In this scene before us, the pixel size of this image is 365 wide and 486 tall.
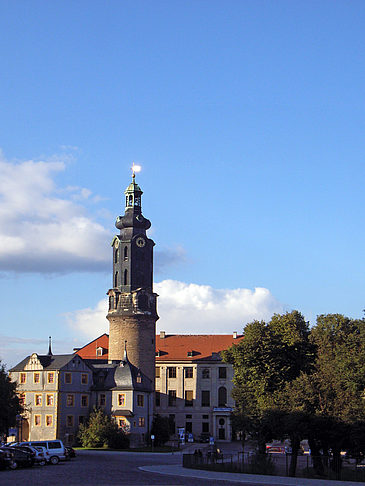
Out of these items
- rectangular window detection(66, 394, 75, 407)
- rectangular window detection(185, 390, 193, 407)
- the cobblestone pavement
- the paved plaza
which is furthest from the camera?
rectangular window detection(185, 390, 193, 407)

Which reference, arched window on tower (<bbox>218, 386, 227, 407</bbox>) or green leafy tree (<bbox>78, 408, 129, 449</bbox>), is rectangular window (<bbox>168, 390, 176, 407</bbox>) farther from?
green leafy tree (<bbox>78, 408, 129, 449</bbox>)

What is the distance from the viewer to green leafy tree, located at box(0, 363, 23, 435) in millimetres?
56812

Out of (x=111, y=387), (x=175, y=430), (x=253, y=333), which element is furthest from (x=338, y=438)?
(x=175, y=430)

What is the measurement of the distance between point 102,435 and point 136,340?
69.9ft

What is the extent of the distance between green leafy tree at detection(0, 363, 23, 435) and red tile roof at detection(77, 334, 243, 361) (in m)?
51.8

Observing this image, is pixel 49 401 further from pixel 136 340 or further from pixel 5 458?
pixel 5 458

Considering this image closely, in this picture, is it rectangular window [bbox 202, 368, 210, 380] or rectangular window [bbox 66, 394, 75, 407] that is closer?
rectangular window [bbox 66, 394, 75, 407]

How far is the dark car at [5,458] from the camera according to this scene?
42403 mm

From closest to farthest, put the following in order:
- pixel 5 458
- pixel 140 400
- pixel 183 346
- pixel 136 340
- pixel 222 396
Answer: pixel 5 458, pixel 140 400, pixel 136 340, pixel 222 396, pixel 183 346

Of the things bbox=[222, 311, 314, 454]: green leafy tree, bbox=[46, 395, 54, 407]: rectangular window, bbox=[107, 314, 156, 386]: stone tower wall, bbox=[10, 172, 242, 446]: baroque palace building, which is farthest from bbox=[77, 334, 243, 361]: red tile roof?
bbox=[222, 311, 314, 454]: green leafy tree

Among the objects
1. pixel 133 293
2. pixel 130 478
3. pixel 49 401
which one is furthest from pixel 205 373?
pixel 130 478

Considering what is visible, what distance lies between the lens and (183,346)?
116 metres

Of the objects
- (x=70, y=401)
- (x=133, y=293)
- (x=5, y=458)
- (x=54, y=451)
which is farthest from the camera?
(x=133, y=293)

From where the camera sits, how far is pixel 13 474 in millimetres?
38938
